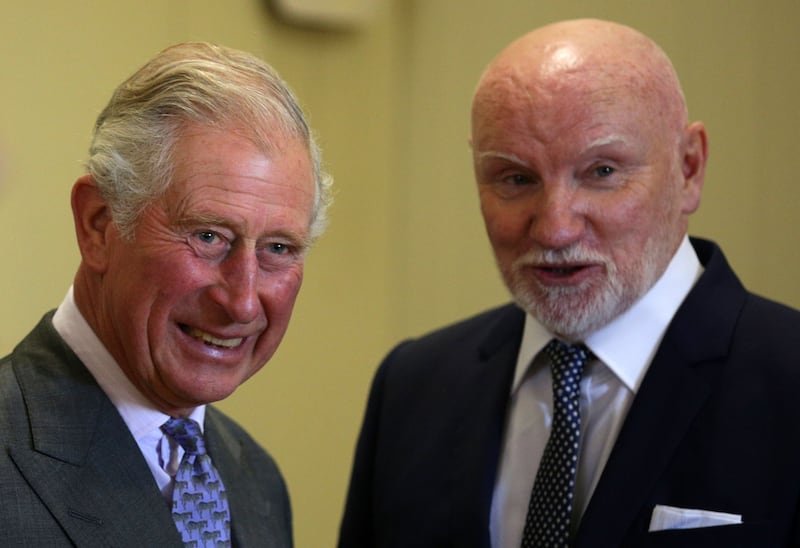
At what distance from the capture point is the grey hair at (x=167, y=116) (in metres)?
1.47

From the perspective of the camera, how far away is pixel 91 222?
154 cm

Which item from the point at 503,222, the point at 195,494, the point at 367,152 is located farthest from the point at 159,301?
the point at 367,152

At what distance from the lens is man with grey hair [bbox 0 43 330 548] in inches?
57.5

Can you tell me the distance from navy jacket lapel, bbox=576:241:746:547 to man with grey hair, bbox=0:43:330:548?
0.67 metres

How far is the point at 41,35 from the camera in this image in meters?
2.72

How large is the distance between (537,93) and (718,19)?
1.01 meters

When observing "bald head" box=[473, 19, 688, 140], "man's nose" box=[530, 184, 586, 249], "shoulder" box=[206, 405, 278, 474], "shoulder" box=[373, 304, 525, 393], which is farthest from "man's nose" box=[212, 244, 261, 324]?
"shoulder" box=[373, 304, 525, 393]

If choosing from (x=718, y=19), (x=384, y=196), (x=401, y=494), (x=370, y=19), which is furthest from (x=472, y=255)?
(x=401, y=494)

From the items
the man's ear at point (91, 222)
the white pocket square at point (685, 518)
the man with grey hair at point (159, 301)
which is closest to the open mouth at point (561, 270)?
the white pocket square at point (685, 518)

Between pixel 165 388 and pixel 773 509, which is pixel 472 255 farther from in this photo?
pixel 165 388

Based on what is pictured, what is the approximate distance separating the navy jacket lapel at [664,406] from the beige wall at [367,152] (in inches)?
27.6

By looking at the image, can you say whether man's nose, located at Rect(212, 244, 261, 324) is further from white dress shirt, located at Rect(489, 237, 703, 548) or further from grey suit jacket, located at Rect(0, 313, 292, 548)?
white dress shirt, located at Rect(489, 237, 703, 548)

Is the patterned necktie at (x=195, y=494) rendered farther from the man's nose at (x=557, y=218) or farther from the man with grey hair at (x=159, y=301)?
the man's nose at (x=557, y=218)

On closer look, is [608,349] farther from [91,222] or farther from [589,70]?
[91,222]
